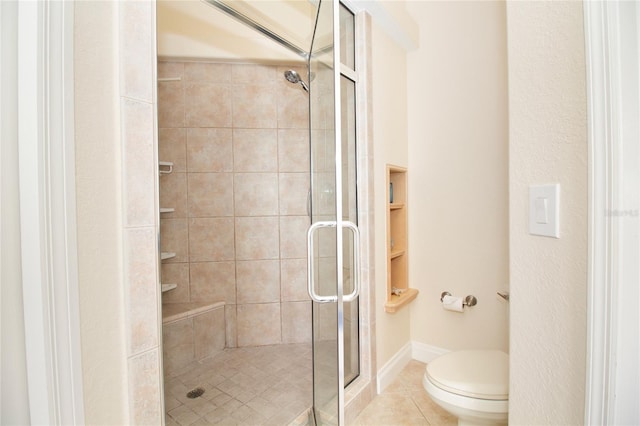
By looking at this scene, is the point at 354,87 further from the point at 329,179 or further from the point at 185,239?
the point at 185,239

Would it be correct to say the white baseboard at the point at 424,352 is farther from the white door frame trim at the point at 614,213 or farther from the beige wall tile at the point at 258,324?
the white door frame trim at the point at 614,213

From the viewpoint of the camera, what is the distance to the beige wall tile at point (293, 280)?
2541 millimetres

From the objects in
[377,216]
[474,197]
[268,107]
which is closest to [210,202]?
[268,107]

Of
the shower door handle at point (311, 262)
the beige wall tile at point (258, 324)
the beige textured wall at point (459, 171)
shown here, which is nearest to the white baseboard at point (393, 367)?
the beige textured wall at point (459, 171)

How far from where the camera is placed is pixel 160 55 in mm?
2320

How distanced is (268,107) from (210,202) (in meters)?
0.97

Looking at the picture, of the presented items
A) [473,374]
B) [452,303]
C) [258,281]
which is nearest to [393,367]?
[452,303]

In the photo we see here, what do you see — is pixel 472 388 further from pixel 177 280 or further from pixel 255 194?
pixel 177 280

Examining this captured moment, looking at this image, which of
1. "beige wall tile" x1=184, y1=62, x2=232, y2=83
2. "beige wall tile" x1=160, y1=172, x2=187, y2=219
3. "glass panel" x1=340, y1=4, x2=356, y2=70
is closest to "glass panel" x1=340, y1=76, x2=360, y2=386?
"glass panel" x1=340, y1=4, x2=356, y2=70

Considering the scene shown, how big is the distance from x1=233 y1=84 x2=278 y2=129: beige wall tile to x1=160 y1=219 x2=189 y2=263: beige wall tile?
988mm

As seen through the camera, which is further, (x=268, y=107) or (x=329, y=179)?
(x=268, y=107)

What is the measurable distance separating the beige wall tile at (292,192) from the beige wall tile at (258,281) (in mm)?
479

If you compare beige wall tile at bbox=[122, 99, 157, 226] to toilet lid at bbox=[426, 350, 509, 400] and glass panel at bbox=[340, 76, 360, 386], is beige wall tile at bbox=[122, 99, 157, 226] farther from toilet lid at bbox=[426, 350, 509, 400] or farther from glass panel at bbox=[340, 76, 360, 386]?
toilet lid at bbox=[426, 350, 509, 400]

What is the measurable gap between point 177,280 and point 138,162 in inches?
71.5
